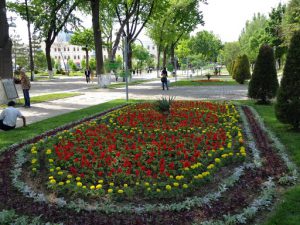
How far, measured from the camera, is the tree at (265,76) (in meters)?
13.2

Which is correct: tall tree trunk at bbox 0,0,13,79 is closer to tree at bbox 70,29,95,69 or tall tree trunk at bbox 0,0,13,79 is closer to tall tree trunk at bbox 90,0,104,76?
tall tree trunk at bbox 90,0,104,76

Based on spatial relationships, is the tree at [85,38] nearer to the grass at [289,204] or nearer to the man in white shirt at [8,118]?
the man in white shirt at [8,118]

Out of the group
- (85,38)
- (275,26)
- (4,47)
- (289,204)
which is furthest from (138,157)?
(275,26)

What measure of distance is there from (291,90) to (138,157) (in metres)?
4.52

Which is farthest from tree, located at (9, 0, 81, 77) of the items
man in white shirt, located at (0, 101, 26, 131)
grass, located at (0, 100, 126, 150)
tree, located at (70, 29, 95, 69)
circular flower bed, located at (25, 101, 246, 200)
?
circular flower bed, located at (25, 101, 246, 200)

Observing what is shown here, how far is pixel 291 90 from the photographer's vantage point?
8078 millimetres

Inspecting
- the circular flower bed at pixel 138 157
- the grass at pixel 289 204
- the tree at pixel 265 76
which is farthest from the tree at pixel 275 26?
the grass at pixel 289 204

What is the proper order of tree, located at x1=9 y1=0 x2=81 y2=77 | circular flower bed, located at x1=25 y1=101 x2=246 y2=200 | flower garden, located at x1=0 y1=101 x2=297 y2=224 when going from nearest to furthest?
flower garden, located at x1=0 y1=101 x2=297 y2=224 → circular flower bed, located at x1=25 y1=101 x2=246 y2=200 → tree, located at x1=9 y1=0 x2=81 y2=77

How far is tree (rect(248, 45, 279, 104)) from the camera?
13227 mm

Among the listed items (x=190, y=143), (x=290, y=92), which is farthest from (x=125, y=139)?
(x=290, y=92)

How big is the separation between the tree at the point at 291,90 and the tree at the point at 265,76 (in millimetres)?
5059

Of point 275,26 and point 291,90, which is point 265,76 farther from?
point 275,26

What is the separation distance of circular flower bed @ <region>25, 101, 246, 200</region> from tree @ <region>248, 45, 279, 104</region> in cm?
436

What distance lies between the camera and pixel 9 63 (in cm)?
1636
